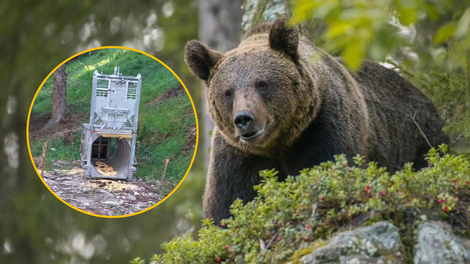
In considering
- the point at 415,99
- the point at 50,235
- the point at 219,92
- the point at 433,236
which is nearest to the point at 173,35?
the point at 50,235

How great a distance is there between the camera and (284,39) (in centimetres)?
572

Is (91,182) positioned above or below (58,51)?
below

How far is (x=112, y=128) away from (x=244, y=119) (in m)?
1.90

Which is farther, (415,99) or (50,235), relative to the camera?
(50,235)

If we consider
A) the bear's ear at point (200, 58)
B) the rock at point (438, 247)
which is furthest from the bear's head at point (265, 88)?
the rock at point (438, 247)

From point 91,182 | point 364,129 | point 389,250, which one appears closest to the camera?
point 389,250

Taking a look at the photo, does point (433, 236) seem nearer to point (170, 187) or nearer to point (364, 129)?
point (364, 129)

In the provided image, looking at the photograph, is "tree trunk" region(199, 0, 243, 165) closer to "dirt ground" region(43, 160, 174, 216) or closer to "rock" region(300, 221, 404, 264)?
"dirt ground" region(43, 160, 174, 216)

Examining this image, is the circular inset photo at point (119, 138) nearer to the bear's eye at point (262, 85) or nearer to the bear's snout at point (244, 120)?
the bear's eye at point (262, 85)

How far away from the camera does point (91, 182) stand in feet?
23.3

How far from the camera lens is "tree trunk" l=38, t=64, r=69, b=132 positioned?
7922 mm

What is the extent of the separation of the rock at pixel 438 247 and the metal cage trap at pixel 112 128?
3.61 m

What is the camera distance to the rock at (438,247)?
3.65m

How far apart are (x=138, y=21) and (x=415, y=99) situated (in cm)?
485
